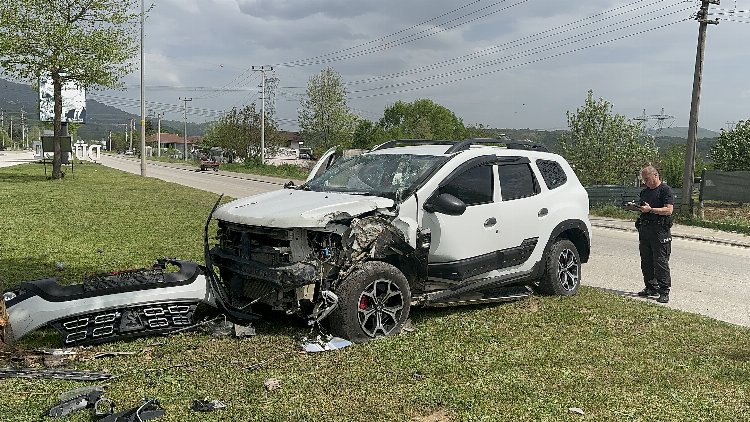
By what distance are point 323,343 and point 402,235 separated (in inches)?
46.1

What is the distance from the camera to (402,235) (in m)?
5.71

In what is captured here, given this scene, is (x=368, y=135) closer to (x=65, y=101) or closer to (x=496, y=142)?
(x=65, y=101)

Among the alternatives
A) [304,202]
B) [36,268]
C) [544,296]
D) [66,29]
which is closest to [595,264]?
[544,296]

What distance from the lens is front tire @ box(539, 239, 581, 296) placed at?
7270mm

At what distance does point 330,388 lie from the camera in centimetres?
439

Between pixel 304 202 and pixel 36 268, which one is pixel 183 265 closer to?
pixel 304 202

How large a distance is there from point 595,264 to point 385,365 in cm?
698

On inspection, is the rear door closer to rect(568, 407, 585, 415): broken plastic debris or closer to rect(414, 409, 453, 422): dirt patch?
rect(414, 409, 453, 422): dirt patch

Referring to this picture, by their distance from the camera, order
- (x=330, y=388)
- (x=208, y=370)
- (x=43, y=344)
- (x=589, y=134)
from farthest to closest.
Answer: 1. (x=589, y=134)
2. (x=43, y=344)
3. (x=208, y=370)
4. (x=330, y=388)

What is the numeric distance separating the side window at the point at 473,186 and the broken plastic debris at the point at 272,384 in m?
2.49

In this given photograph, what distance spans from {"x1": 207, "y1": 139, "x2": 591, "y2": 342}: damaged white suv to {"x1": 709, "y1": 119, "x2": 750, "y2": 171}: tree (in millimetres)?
37975

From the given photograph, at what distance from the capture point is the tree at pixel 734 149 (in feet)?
132

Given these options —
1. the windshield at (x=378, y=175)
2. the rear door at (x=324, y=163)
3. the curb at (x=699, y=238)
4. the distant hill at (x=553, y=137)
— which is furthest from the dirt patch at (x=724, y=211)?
the windshield at (x=378, y=175)

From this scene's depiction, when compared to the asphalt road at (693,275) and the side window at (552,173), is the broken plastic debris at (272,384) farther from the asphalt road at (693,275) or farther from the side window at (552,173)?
the asphalt road at (693,275)
